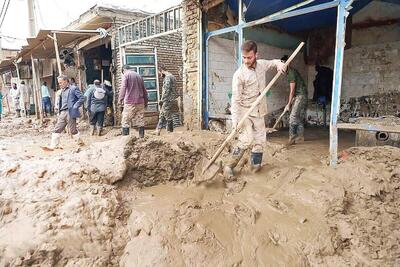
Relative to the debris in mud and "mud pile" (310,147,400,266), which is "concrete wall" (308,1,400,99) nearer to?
"mud pile" (310,147,400,266)

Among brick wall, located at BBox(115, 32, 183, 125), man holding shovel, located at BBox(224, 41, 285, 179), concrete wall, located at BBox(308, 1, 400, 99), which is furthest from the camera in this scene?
brick wall, located at BBox(115, 32, 183, 125)

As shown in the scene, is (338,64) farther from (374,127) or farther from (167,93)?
(167,93)

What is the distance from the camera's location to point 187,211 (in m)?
2.97

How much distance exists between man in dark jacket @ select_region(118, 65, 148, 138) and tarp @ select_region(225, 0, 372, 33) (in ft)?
8.31

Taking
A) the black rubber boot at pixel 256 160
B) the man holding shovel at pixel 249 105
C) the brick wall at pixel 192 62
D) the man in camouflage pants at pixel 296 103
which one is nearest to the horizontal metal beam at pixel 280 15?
the brick wall at pixel 192 62

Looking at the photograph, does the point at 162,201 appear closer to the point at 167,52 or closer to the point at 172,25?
the point at 172,25

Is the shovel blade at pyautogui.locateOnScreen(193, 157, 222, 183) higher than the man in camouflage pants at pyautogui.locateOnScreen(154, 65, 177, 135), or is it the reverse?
the man in camouflage pants at pyautogui.locateOnScreen(154, 65, 177, 135)

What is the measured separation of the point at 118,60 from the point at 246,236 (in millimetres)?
8199

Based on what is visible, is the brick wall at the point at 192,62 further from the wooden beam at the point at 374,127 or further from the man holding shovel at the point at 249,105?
the wooden beam at the point at 374,127

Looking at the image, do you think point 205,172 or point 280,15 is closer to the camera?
point 205,172

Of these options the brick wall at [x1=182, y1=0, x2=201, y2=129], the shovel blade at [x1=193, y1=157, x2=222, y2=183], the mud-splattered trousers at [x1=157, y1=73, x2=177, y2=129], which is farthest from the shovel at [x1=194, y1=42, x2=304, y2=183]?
the mud-splattered trousers at [x1=157, y1=73, x2=177, y2=129]

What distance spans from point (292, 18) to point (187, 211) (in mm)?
5322

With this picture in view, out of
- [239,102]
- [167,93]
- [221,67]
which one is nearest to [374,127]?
[239,102]

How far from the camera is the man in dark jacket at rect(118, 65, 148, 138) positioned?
6.29m
